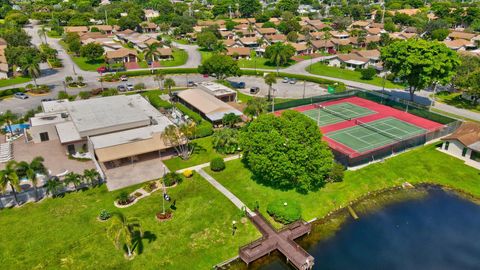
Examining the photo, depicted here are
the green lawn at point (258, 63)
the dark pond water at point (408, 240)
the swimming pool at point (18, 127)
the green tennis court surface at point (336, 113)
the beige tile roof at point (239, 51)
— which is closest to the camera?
the dark pond water at point (408, 240)

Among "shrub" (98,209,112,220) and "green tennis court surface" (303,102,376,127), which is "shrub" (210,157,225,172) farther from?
"green tennis court surface" (303,102,376,127)

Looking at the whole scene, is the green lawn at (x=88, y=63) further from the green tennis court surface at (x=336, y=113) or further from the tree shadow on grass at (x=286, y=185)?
the tree shadow on grass at (x=286, y=185)

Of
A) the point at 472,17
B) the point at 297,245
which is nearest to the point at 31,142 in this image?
the point at 297,245

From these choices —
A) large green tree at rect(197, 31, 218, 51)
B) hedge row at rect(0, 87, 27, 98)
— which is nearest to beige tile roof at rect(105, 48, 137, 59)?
large green tree at rect(197, 31, 218, 51)

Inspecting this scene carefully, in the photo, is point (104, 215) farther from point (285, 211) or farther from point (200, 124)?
point (200, 124)

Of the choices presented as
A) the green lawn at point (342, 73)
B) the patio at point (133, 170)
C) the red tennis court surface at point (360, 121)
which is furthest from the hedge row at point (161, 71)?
the patio at point (133, 170)

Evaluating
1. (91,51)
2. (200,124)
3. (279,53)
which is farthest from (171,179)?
(91,51)

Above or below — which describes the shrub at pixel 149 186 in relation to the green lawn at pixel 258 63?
below

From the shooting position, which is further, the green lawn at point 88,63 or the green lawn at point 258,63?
the green lawn at point 258,63
